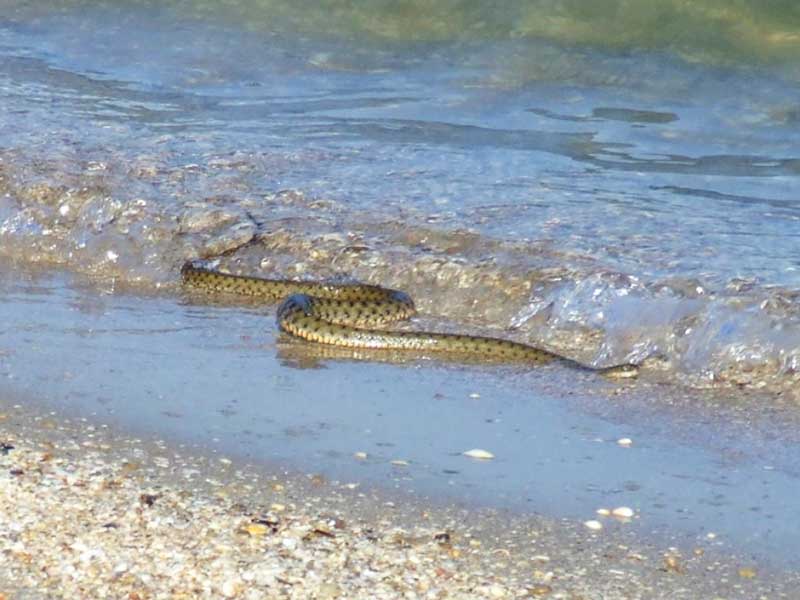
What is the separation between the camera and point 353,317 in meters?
8.81

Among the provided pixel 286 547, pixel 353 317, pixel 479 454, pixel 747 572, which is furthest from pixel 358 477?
pixel 353 317

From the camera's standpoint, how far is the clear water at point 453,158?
8.79m

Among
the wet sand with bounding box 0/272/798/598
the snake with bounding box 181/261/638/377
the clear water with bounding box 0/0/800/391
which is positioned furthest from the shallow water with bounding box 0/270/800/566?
the clear water with bounding box 0/0/800/391

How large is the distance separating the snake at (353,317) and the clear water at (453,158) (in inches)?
9.2

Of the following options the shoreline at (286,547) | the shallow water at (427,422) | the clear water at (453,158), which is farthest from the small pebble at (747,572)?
the clear water at (453,158)

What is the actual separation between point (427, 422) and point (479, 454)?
0.48 metres

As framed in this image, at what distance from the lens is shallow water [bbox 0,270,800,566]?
6.00m

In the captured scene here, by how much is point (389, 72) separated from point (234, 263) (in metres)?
5.18

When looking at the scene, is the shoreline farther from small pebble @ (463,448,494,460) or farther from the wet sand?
small pebble @ (463,448,494,460)

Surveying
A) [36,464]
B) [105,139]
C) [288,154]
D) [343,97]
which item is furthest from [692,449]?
[343,97]

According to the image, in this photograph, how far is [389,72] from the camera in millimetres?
14695

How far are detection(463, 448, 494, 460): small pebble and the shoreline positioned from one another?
24.0 inches

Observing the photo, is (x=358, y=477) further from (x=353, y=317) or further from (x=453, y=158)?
(x=453, y=158)

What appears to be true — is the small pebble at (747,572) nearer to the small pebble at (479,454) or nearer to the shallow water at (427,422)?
the shallow water at (427,422)
